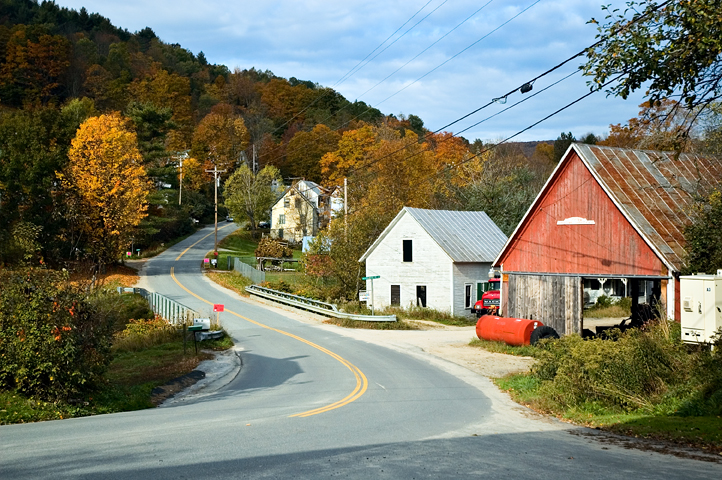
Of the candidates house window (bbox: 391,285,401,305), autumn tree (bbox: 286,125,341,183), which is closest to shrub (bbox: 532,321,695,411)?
house window (bbox: 391,285,401,305)

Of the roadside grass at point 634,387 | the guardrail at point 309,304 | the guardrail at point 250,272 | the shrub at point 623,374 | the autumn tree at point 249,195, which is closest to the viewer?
the roadside grass at point 634,387

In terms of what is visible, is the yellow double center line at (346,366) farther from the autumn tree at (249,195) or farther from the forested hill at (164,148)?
the autumn tree at (249,195)

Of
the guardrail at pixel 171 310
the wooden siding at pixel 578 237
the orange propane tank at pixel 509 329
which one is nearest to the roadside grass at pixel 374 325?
the guardrail at pixel 171 310

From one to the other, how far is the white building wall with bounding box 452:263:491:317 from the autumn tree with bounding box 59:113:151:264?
85.5 feet

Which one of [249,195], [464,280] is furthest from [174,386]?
[249,195]

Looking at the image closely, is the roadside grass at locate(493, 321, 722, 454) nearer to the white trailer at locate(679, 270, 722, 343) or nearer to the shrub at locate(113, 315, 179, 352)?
the white trailer at locate(679, 270, 722, 343)

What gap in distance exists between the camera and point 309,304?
150 feet

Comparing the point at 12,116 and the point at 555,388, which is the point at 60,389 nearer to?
the point at 555,388

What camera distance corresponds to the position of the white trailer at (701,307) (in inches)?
643

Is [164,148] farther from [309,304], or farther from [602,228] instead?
[602,228]

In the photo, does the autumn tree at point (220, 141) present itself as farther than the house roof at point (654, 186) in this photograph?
Yes

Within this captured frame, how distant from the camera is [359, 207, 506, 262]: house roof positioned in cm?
4472

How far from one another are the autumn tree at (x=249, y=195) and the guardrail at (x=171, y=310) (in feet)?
157

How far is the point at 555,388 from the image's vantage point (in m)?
16.7
